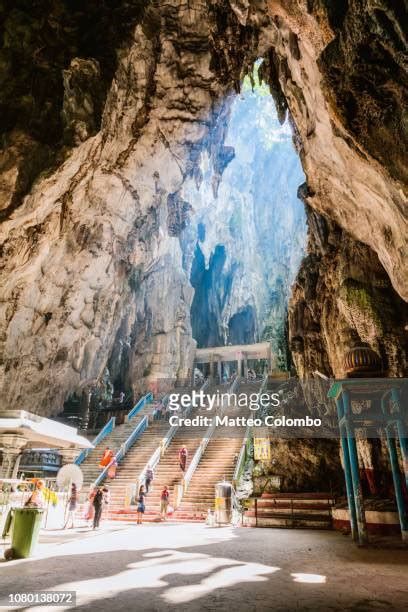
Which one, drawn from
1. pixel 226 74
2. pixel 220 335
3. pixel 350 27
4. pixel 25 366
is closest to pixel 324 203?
pixel 350 27

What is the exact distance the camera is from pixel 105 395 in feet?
90.0

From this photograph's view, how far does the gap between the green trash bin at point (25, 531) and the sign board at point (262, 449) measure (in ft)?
34.5

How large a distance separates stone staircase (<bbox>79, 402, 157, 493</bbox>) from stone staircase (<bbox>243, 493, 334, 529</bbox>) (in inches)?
264

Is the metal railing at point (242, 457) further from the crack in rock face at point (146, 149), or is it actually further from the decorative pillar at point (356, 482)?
the crack in rock face at point (146, 149)

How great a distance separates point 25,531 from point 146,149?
52.3 feet

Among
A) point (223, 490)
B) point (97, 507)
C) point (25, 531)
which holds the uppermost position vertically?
point (223, 490)

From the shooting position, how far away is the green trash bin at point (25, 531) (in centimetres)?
523

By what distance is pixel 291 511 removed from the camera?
10648 mm

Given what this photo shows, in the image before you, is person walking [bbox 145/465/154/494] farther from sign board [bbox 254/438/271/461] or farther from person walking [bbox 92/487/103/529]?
sign board [bbox 254/438/271/461]

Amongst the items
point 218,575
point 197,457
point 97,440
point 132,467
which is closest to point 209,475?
point 197,457

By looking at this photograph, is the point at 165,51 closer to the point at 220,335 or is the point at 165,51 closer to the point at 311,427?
the point at 311,427

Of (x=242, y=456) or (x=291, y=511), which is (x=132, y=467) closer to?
(x=242, y=456)

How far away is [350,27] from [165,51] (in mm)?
13764

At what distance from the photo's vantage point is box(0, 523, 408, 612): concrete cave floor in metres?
3.04
